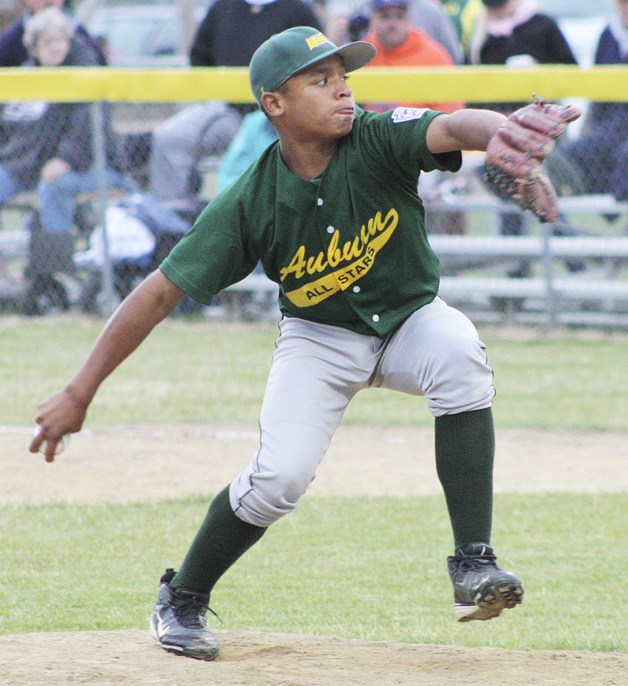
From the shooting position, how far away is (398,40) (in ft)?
34.6

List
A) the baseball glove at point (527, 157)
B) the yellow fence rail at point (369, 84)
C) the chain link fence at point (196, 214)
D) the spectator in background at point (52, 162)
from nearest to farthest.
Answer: the baseball glove at point (527, 157) < the yellow fence rail at point (369, 84) < the chain link fence at point (196, 214) < the spectator in background at point (52, 162)

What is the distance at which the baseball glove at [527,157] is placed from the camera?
3.36 metres

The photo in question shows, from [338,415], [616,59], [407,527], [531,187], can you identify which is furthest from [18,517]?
[616,59]

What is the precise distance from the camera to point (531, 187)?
3.37 meters

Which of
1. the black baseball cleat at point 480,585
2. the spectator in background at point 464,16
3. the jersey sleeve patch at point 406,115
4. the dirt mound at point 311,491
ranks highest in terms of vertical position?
the spectator in background at point 464,16

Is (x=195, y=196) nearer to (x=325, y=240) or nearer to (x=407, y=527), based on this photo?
(x=407, y=527)

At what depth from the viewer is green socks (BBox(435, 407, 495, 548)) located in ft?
12.6

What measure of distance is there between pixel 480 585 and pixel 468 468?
35cm

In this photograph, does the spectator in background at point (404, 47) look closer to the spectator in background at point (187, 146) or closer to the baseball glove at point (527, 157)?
the spectator in background at point (187, 146)

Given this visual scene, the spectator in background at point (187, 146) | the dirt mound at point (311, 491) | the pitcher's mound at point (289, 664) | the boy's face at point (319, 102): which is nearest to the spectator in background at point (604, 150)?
the spectator in background at point (187, 146)

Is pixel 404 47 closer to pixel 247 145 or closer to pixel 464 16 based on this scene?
pixel 247 145

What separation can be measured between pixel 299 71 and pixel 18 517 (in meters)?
2.89

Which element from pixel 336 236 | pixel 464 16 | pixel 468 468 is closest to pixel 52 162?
pixel 464 16

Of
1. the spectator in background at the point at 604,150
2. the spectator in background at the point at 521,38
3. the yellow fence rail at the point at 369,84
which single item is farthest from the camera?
the spectator in background at the point at 521,38
